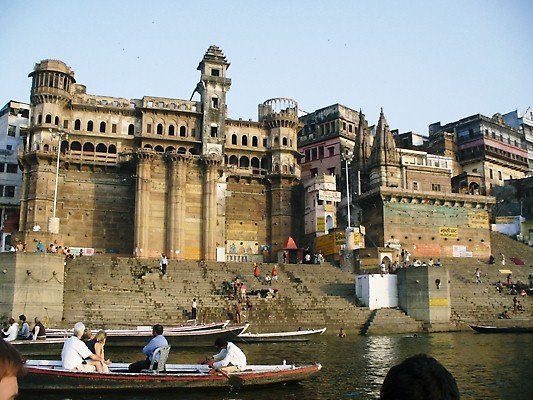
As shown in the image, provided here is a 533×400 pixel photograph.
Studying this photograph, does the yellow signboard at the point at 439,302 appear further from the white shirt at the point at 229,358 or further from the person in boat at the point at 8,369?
the person in boat at the point at 8,369

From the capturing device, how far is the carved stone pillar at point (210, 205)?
4862 centimetres

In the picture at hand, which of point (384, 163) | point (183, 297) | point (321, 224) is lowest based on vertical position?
point (183, 297)

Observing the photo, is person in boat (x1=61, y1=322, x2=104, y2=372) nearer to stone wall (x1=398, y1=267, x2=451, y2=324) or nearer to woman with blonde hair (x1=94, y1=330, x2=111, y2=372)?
woman with blonde hair (x1=94, y1=330, x2=111, y2=372)

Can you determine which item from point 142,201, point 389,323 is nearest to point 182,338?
point 389,323

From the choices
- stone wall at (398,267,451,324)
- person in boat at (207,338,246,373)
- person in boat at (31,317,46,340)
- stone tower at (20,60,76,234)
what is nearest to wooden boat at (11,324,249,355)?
person in boat at (31,317,46,340)

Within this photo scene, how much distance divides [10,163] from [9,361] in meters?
59.9

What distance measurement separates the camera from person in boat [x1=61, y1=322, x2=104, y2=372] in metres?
13.0

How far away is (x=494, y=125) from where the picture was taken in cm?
7256

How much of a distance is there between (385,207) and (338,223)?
7.58 meters

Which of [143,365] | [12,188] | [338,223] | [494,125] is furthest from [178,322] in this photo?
[494,125]

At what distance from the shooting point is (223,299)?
31688 mm

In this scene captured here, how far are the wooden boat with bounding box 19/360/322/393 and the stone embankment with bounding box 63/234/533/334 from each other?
13.3 metres

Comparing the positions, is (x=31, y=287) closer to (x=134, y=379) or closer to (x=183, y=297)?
(x=183, y=297)

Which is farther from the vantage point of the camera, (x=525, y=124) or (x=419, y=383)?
(x=525, y=124)
